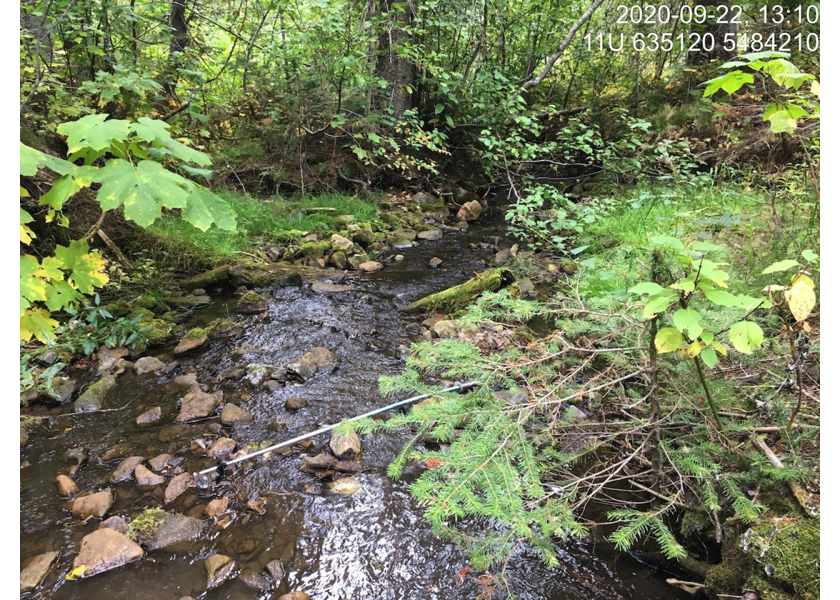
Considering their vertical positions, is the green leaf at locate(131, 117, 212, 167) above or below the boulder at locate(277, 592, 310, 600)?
above

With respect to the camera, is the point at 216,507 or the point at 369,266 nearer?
the point at 216,507

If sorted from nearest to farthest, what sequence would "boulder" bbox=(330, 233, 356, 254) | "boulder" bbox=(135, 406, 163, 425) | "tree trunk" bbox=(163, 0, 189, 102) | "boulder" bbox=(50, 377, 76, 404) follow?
"boulder" bbox=(135, 406, 163, 425) → "boulder" bbox=(50, 377, 76, 404) → "tree trunk" bbox=(163, 0, 189, 102) → "boulder" bbox=(330, 233, 356, 254)

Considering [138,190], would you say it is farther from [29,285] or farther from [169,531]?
[169,531]

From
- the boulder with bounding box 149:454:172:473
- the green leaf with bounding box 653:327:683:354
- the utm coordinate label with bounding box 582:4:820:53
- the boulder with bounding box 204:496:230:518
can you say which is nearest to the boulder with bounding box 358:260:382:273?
the boulder with bounding box 149:454:172:473

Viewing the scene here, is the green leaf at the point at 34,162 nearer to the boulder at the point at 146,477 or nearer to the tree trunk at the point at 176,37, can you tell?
the boulder at the point at 146,477

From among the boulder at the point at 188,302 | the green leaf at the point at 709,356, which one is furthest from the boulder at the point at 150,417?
the green leaf at the point at 709,356

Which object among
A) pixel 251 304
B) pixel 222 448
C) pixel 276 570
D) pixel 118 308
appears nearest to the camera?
pixel 276 570

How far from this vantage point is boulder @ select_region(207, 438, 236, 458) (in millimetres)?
2906

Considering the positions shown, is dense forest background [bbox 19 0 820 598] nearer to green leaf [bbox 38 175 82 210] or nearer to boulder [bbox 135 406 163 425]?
green leaf [bbox 38 175 82 210]

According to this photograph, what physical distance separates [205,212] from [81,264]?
2.54 ft

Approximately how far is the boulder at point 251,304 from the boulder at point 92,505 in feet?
8.88

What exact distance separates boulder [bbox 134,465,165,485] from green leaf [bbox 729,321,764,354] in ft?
10.4

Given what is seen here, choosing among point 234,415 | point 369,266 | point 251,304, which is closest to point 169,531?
point 234,415

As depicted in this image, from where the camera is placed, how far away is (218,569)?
2.13 meters
